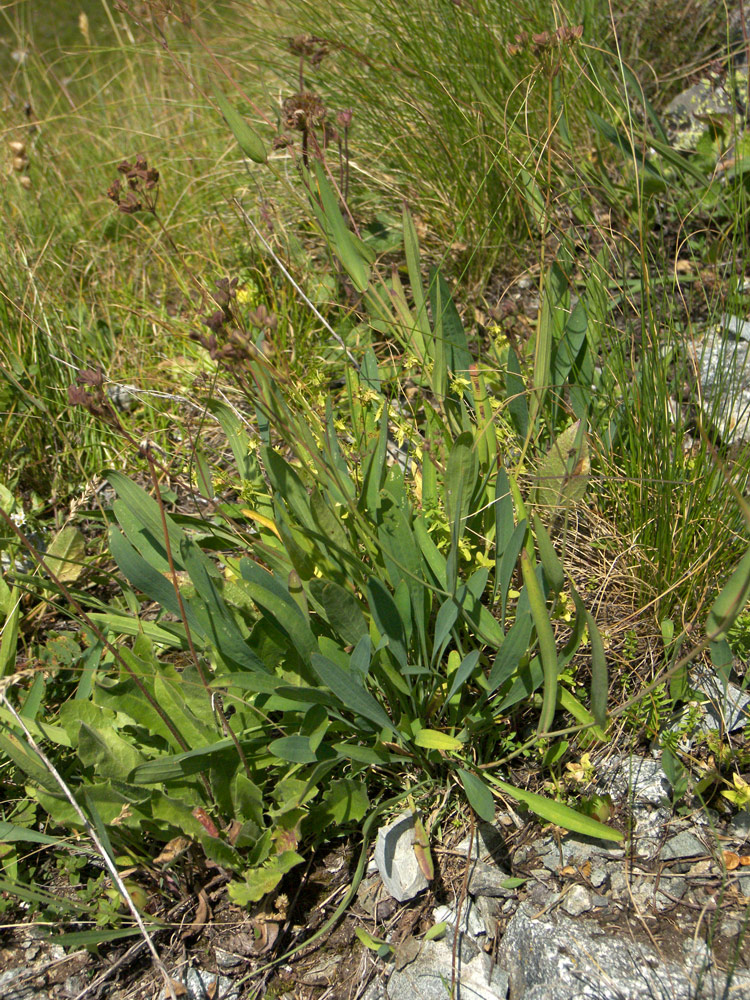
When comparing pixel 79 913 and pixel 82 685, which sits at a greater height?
pixel 82 685

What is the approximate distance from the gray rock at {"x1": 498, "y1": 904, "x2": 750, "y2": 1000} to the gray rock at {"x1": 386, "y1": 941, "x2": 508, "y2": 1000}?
0.03 m

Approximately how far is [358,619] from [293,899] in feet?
1.89

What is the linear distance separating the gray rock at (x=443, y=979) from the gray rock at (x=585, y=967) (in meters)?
0.03

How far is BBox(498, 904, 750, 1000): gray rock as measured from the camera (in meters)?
1.24

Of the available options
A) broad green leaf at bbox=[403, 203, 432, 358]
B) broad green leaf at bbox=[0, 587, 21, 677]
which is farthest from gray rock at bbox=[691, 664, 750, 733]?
broad green leaf at bbox=[0, 587, 21, 677]

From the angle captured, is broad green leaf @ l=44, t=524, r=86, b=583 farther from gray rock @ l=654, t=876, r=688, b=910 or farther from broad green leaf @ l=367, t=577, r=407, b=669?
gray rock @ l=654, t=876, r=688, b=910

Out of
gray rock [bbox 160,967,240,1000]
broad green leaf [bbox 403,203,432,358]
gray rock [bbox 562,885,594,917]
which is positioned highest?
broad green leaf [bbox 403,203,432,358]

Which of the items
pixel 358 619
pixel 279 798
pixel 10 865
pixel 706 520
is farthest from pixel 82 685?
pixel 706 520

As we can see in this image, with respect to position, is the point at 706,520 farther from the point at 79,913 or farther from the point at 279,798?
the point at 79,913

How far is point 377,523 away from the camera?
64.8 inches

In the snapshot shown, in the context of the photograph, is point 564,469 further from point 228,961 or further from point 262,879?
point 228,961

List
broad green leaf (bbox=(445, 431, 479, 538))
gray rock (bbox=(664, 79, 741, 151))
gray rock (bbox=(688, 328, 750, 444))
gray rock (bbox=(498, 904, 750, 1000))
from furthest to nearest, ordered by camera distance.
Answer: gray rock (bbox=(664, 79, 741, 151)) → gray rock (bbox=(688, 328, 750, 444)) → broad green leaf (bbox=(445, 431, 479, 538)) → gray rock (bbox=(498, 904, 750, 1000))

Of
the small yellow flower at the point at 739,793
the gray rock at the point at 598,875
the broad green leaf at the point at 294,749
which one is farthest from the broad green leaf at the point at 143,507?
the small yellow flower at the point at 739,793

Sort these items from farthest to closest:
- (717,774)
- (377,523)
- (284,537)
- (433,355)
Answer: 1. (433,355)
2. (377,523)
3. (284,537)
4. (717,774)
